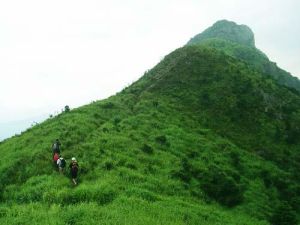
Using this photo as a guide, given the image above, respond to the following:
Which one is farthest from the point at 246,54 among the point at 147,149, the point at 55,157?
the point at 55,157

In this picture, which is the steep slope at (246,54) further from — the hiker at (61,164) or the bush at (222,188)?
the hiker at (61,164)

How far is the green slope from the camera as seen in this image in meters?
31.1

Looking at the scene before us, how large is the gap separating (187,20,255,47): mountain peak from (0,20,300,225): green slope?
10423cm

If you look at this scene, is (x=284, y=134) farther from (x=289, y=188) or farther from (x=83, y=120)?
(x=83, y=120)

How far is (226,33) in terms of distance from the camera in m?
180

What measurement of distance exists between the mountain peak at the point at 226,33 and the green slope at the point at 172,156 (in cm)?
10423

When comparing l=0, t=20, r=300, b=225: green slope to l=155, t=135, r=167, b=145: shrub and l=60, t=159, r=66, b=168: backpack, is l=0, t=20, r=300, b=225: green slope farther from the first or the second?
l=60, t=159, r=66, b=168: backpack

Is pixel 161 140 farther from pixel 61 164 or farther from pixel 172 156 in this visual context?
pixel 61 164

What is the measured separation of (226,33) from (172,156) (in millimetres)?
143208

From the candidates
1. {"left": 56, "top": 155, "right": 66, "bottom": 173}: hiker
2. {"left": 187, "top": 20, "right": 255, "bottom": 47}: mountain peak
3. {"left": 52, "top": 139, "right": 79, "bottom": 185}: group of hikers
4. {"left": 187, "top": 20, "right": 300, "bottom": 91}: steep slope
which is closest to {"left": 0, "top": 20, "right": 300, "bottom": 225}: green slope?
{"left": 52, "top": 139, "right": 79, "bottom": 185}: group of hikers

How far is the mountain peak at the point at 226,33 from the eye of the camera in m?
177

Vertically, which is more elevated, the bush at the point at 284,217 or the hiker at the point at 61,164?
the hiker at the point at 61,164

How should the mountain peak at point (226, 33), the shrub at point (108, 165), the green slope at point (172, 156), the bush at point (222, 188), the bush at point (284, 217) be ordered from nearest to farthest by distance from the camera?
the green slope at point (172, 156) < the bush at point (284, 217) < the shrub at point (108, 165) < the bush at point (222, 188) < the mountain peak at point (226, 33)

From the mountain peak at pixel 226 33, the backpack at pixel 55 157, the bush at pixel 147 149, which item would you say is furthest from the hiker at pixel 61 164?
the mountain peak at pixel 226 33
